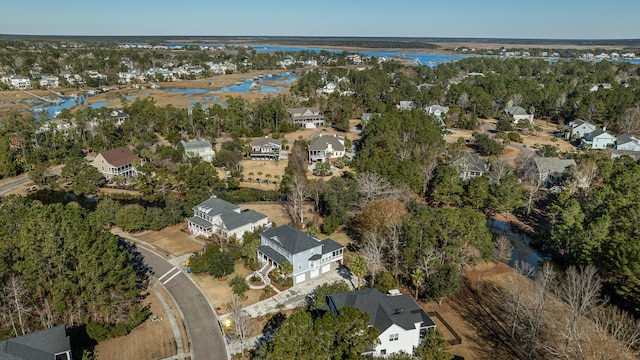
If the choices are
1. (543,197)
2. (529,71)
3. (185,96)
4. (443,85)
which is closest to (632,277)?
(543,197)

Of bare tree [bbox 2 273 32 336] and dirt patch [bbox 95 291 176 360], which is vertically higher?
bare tree [bbox 2 273 32 336]

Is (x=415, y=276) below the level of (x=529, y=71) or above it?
below

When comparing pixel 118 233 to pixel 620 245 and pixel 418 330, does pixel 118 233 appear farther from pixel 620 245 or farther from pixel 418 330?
pixel 620 245

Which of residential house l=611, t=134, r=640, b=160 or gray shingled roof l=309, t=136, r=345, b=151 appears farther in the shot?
gray shingled roof l=309, t=136, r=345, b=151

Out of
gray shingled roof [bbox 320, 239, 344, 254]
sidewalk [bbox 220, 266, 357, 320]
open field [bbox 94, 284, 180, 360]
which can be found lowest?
open field [bbox 94, 284, 180, 360]

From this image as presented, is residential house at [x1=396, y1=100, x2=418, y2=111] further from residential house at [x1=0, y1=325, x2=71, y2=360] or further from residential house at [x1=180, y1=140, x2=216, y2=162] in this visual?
residential house at [x1=0, y1=325, x2=71, y2=360]

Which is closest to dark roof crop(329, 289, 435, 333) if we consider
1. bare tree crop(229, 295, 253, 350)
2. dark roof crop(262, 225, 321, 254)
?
bare tree crop(229, 295, 253, 350)

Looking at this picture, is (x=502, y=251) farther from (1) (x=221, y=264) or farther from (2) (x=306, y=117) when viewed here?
(2) (x=306, y=117)
